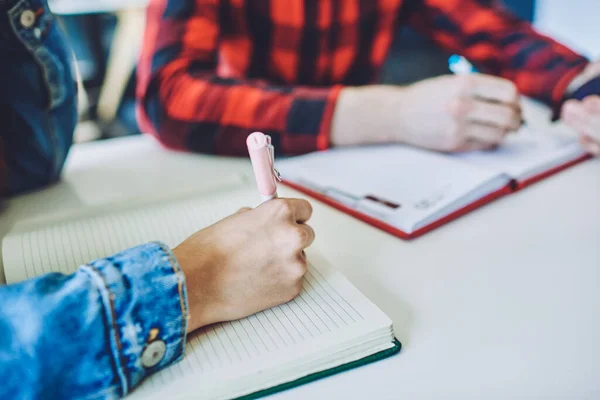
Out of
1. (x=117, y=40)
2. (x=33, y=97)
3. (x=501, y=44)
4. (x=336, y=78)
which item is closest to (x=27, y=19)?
(x=33, y=97)

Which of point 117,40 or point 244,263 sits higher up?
point 244,263

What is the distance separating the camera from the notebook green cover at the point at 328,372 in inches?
12.9

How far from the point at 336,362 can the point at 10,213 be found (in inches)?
19.4

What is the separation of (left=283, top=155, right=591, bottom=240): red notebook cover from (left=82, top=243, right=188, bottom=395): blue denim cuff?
10.0 inches

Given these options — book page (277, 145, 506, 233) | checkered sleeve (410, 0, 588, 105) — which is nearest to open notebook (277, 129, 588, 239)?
book page (277, 145, 506, 233)

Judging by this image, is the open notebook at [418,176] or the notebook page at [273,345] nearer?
the notebook page at [273,345]

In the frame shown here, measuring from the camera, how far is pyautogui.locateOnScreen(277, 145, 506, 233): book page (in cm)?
55

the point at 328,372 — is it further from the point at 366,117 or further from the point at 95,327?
the point at 366,117

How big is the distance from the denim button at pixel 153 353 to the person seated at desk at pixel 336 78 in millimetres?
460

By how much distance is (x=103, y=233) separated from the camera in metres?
0.52

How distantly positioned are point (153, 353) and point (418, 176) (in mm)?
408

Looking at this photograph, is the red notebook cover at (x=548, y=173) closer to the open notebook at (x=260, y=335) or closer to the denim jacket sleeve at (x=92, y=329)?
the open notebook at (x=260, y=335)

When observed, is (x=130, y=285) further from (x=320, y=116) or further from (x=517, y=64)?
(x=517, y=64)

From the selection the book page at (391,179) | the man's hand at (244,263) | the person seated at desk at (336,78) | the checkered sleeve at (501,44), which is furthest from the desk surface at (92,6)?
the man's hand at (244,263)
